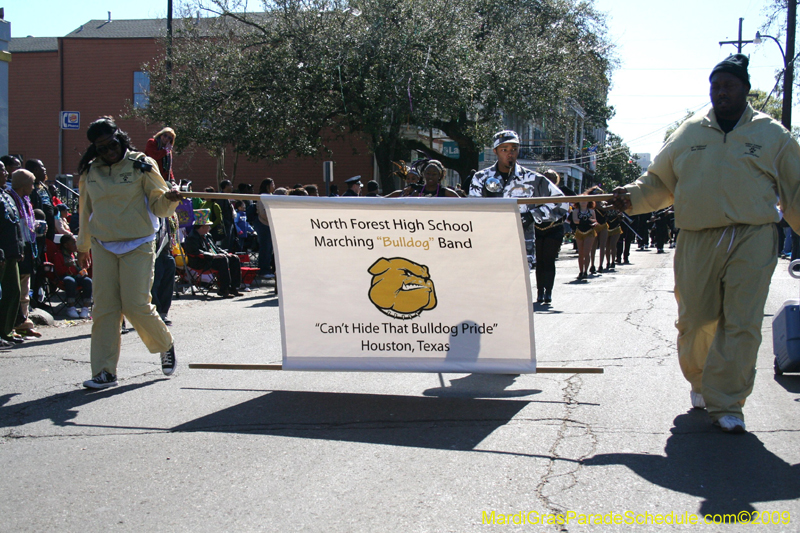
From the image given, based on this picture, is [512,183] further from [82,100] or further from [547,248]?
[82,100]

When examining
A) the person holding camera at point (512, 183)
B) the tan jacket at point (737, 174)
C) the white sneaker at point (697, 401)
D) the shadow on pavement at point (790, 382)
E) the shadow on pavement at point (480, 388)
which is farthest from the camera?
the person holding camera at point (512, 183)

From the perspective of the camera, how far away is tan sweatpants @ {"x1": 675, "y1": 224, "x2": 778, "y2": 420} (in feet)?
14.0

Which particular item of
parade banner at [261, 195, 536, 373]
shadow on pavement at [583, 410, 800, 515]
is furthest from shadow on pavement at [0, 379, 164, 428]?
shadow on pavement at [583, 410, 800, 515]

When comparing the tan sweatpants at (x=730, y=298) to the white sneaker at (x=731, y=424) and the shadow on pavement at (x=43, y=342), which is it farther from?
the shadow on pavement at (x=43, y=342)

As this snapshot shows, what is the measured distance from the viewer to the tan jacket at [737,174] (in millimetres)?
4227

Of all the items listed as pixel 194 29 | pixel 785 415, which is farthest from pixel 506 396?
pixel 194 29

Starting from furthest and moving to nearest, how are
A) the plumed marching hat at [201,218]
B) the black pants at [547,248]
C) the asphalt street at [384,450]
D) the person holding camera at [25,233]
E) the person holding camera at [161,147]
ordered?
1. the plumed marching hat at [201,218]
2. the black pants at [547,248]
3. the person holding camera at [161,147]
4. the person holding camera at [25,233]
5. the asphalt street at [384,450]

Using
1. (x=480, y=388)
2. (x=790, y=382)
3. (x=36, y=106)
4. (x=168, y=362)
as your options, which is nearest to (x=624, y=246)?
(x=790, y=382)

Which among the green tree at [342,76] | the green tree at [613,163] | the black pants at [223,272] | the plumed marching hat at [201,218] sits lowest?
the black pants at [223,272]

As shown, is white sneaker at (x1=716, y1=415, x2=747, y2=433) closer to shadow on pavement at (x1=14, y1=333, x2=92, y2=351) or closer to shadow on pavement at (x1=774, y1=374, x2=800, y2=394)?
shadow on pavement at (x1=774, y1=374, x2=800, y2=394)

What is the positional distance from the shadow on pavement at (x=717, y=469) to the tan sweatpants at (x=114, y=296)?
3.42 meters

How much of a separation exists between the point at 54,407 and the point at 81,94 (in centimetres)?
3510

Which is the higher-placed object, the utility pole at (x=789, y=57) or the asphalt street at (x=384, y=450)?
the utility pole at (x=789, y=57)

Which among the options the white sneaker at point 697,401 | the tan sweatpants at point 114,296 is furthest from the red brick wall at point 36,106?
the white sneaker at point 697,401
